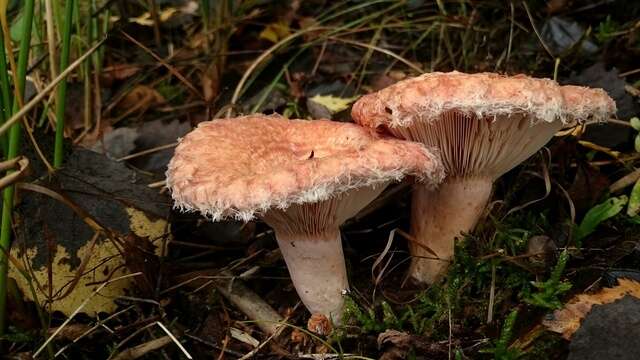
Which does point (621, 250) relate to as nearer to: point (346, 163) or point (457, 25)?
point (346, 163)

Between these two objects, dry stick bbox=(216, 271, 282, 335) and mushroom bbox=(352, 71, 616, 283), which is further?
dry stick bbox=(216, 271, 282, 335)

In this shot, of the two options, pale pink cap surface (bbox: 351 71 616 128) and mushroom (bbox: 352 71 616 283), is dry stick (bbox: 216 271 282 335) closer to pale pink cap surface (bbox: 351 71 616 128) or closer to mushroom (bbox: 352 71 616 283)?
mushroom (bbox: 352 71 616 283)

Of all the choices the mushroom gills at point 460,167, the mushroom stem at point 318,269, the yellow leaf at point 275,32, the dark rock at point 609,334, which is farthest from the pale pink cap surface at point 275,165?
the yellow leaf at point 275,32

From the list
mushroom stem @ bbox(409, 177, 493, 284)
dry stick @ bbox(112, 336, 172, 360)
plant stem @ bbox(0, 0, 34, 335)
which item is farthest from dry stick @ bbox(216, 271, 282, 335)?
plant stem @ bbox(0, 0, 34, 335)

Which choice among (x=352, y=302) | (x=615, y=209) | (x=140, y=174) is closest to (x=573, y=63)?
(x=615, y=209)

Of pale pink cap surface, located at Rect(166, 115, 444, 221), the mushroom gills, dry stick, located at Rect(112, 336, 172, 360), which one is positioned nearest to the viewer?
pale pink cap surface, located at Rect(166, 115, 444, 221)

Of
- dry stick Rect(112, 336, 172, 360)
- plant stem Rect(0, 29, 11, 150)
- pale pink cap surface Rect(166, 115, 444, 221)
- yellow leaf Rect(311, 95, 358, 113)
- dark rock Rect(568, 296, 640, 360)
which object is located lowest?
dry stick Rect(112, 336, 172, 360)
